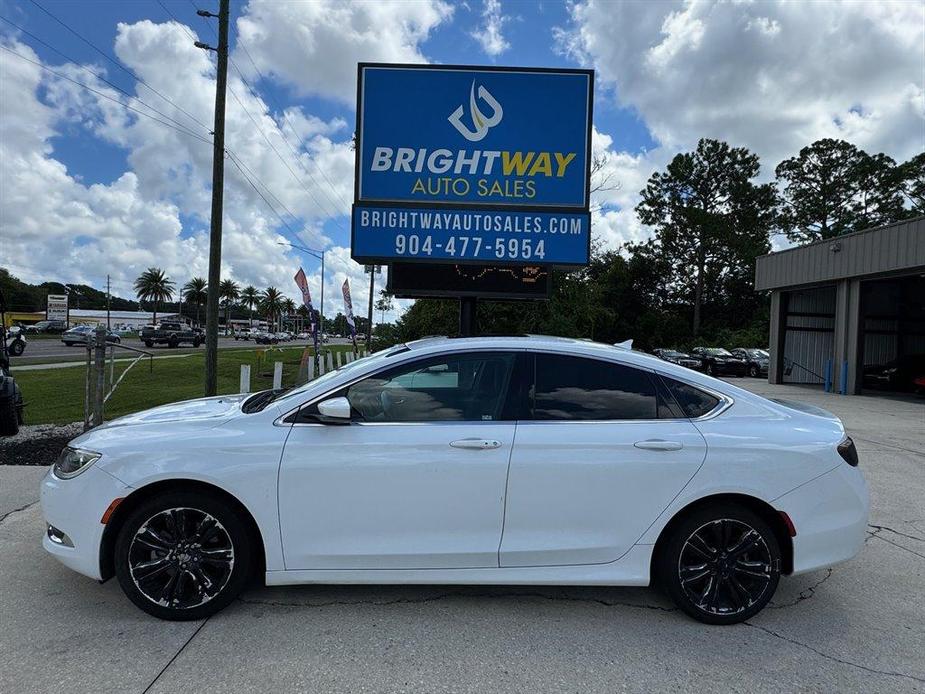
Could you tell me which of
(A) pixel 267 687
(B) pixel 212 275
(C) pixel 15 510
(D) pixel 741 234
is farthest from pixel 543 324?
(D) pixel 741 234

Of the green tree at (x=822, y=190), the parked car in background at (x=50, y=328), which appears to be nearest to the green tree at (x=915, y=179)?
the green tree at (x=822, y=190)

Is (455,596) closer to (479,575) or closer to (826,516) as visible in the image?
(479,575)

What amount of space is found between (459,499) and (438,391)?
2.15 ft

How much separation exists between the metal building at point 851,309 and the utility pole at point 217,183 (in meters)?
18.6

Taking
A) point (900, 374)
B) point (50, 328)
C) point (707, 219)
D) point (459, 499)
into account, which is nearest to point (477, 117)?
point (459, 499)

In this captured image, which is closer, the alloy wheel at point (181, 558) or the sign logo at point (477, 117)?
the alloy wheel at point (181, 558)

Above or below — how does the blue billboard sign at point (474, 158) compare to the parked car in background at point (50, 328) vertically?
above

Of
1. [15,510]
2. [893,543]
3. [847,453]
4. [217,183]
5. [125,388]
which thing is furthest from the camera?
[125,388]

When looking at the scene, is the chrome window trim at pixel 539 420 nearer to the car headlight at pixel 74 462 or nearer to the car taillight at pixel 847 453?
the car taillight at pixel 847 453

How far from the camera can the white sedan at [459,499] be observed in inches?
125

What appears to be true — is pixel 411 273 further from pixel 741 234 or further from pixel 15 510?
pixel 741 234

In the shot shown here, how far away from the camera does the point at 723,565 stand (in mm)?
3303

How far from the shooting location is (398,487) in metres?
3.17

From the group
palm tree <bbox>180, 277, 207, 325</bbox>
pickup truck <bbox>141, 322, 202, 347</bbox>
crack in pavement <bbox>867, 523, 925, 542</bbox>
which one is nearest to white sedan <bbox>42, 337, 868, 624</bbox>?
crack in pavement <bbox>867, 523, 925, 542</bbox>
